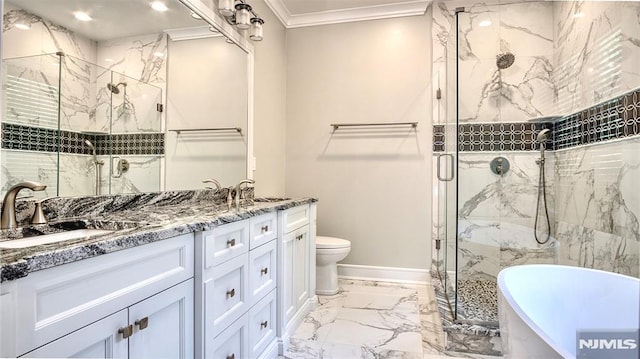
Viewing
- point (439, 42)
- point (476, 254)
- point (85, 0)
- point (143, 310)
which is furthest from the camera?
point (439, 42)

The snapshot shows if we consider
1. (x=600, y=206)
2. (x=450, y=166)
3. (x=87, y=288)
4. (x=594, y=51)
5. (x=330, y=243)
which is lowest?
(x=330, y=243)

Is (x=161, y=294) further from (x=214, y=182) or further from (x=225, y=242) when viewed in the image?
(x=214, y=182)

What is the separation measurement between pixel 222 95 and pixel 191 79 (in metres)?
0.32

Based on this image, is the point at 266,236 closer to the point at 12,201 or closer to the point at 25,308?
the point at 12,201

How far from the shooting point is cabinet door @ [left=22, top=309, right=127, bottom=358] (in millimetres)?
736

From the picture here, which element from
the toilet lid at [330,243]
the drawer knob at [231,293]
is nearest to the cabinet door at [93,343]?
the drawer knob at [231,293]

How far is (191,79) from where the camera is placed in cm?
204

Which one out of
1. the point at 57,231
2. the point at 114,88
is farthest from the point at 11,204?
the point at 114,88

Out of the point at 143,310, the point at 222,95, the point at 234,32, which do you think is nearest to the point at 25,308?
the point at 143,310

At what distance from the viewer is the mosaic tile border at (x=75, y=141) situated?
1.15 meters

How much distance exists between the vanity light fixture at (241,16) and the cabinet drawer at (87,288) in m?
1.68

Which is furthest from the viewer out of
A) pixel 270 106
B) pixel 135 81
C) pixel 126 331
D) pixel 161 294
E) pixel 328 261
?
pixel 270 106

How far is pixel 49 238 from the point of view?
1.10m

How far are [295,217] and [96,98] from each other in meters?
1.24
